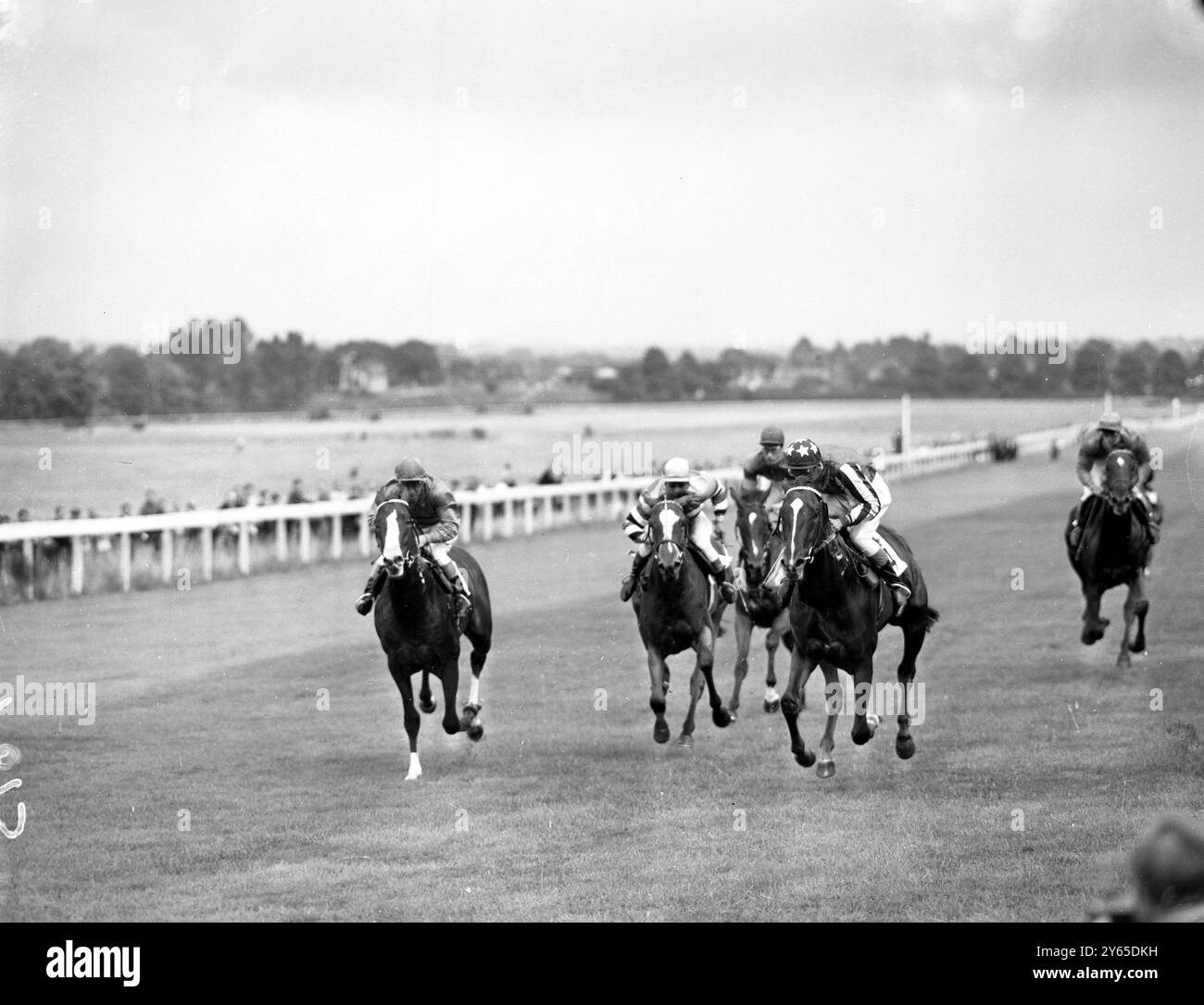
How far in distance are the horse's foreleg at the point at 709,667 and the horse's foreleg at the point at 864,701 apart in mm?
1348

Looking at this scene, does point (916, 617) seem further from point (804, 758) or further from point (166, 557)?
point (166, 557)

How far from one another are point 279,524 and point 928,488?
70.9 feet

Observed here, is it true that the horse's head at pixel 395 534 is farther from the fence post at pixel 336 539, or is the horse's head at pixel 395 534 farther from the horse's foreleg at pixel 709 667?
the fence post at pixel 336 539

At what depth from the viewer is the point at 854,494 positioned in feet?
32.7

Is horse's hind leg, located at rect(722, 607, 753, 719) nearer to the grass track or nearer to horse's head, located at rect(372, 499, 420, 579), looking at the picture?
the grass track

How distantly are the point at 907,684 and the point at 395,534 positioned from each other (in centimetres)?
303

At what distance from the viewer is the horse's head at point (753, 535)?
1239cm

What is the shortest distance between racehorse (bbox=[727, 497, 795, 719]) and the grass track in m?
0.27

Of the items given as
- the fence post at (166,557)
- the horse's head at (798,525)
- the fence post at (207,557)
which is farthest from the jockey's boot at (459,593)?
the fence post at (207,557)

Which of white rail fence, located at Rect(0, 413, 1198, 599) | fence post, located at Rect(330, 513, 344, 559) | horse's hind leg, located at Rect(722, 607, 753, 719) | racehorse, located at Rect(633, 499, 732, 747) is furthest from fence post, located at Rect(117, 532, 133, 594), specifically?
racehorse, located at Rect(633, 499, 732, 747)

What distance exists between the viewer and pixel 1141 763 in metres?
10.2

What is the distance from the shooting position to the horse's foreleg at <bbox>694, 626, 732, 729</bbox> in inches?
444
